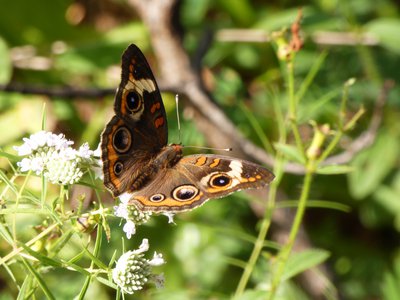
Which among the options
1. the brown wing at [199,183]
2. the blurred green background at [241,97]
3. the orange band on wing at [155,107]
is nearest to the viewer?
the brown wing at [199,183]

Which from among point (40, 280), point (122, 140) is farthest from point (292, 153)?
point (40, 280)

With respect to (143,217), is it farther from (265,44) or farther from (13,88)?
(265,44)

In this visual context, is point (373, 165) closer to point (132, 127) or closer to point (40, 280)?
point (132, 127)

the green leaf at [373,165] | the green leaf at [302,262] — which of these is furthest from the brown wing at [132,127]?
the green leaf at [373,165]

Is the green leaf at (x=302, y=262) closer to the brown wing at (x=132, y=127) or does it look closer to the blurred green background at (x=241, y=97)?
the brown wing at (x=132, y=127)

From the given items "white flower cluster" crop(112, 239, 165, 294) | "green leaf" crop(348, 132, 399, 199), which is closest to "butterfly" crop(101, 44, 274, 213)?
"white flower cluster" crop(112, 239, 165, 294)

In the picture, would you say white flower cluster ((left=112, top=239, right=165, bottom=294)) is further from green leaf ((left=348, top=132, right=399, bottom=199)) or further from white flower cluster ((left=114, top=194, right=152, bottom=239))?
green leaf ((left=348, top=132, right=399, bottom=199))

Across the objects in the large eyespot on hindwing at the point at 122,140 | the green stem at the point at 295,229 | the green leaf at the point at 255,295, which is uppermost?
the large eyespot on hindwing at the point at 122,140

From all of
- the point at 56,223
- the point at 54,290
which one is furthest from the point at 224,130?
the point at 56,223
